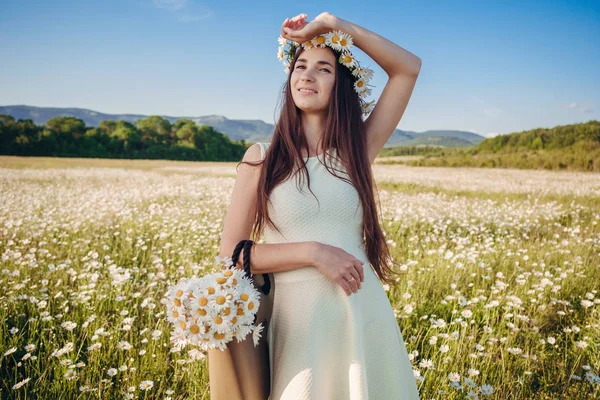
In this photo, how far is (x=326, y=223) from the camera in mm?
1830

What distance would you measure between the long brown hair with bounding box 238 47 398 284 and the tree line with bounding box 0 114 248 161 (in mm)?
36359

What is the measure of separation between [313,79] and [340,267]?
3.20 ft

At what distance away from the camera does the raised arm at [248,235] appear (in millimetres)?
1688

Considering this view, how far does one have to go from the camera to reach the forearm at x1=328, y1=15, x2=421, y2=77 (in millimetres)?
2072

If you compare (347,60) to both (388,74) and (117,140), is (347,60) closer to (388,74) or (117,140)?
(388,74)

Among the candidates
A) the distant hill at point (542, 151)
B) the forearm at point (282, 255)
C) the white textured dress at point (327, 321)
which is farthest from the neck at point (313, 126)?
the distant hill at point (542, 151)

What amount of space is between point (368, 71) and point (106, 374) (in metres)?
2.46

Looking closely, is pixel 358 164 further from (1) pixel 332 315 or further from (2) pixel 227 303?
(2) pixel 227 303

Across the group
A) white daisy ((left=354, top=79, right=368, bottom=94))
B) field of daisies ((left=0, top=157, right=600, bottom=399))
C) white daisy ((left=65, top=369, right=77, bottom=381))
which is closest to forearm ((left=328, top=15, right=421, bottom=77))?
white daisy ((left=354, top=79, right=368, bottom=94))

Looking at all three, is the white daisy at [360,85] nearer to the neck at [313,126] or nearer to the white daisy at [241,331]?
the neck at [313,126]

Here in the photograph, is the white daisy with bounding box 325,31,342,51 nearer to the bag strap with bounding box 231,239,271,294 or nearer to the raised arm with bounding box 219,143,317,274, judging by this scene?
the raised arm with bounding box 219,143,317,274

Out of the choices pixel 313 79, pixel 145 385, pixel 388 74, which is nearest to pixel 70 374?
pixel 145 385

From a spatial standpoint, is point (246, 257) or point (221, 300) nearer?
point (221, 300)

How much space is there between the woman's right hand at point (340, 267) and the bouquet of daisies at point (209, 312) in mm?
362
